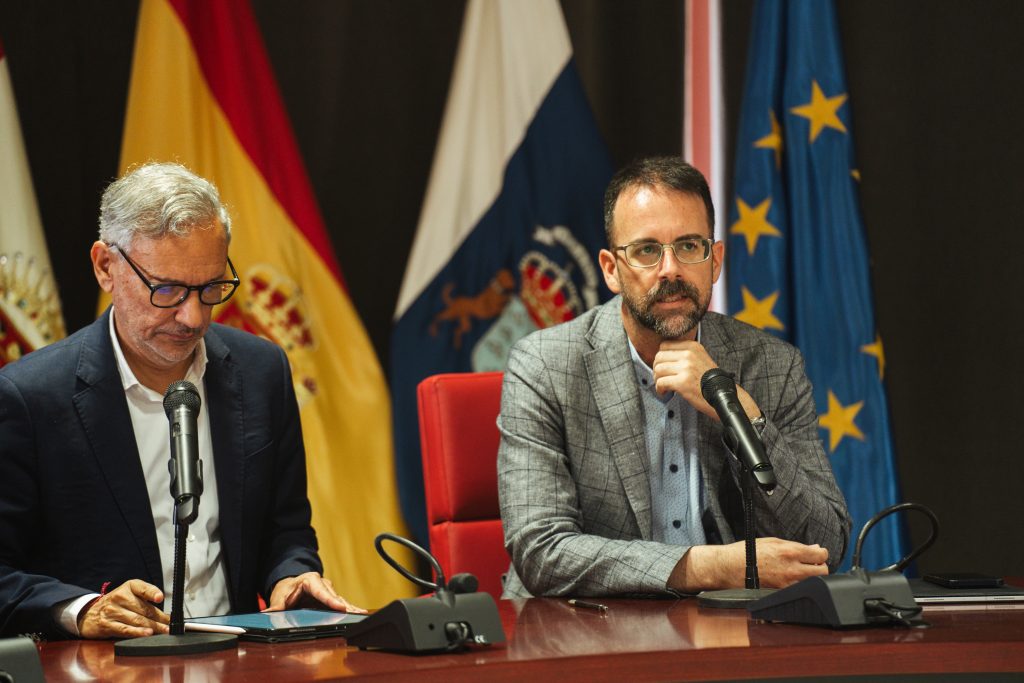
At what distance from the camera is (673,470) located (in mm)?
2395

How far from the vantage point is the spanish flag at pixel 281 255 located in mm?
3332

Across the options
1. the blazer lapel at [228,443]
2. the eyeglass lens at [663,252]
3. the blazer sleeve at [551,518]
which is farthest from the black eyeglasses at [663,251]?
the blazer lapel at [228,443]

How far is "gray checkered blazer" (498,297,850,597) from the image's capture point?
7.07 feet

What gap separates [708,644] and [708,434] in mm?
897

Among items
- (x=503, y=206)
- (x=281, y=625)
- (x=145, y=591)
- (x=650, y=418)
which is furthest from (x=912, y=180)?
(x=145, y=591)

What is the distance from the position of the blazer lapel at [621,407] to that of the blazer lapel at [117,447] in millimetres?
887

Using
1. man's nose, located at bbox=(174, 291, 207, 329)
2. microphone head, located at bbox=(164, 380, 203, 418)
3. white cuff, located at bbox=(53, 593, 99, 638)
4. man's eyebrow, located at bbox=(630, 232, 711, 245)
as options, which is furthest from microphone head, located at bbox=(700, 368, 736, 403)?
white cuff, located at bbox=(53, 593, 99, 638)

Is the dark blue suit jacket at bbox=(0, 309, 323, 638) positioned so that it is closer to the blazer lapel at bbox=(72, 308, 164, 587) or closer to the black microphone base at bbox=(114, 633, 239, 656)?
the blazer lapel at bbox=(72, 308, 164, 587)

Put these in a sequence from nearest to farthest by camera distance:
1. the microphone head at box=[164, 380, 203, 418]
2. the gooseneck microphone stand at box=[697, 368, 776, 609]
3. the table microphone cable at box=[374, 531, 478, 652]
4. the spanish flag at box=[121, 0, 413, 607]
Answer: the table microphone cable at box=[374, 531, 478, 652]
the microphone head at box=[164, 380, 203, 418]
the gooseneck microphone stand at box=[697, 368, 776, 609]
the spanish flag at box=[121, 0, 413, 607]

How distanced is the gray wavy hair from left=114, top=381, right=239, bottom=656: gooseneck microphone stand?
0.53m

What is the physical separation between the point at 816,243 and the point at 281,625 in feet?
7.61

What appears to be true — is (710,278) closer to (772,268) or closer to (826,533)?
(826,533)

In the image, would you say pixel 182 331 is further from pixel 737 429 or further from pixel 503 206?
pixel 503 206

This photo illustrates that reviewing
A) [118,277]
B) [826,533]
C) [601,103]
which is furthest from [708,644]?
[601,103]
